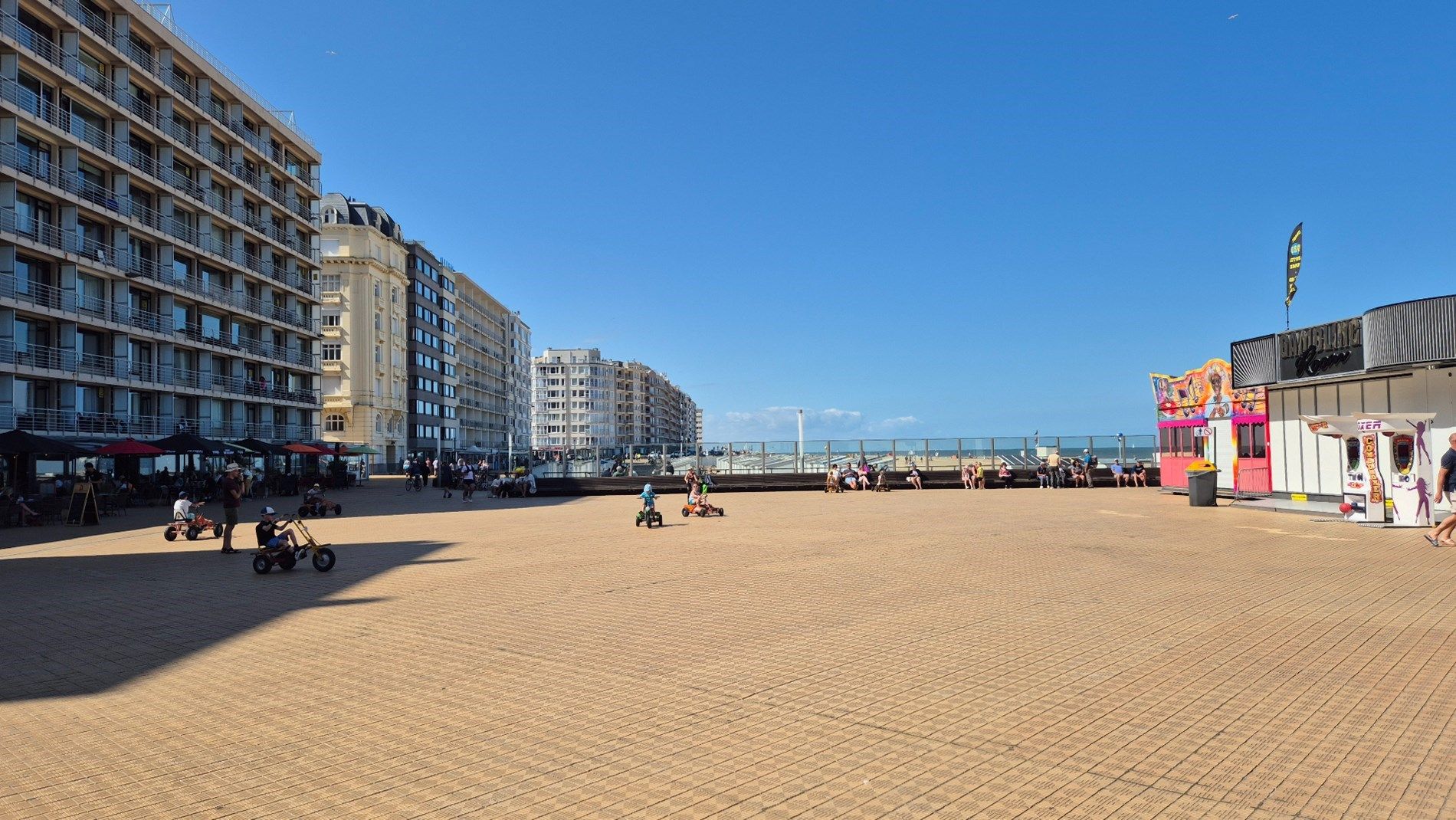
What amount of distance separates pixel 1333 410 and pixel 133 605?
27502mm

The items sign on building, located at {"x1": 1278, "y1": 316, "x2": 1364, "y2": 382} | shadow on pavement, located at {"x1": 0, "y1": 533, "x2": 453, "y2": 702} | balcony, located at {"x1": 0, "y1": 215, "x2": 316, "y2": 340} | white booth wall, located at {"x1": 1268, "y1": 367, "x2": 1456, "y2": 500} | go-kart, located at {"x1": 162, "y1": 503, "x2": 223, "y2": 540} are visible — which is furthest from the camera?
balcony, located at {"x1": 0, "y1": 215, "x2": 316, "y2": 340}

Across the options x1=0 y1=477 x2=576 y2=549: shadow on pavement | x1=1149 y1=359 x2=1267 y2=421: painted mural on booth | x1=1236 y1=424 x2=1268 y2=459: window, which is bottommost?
x1=0 y1=477 x2=576 y2=549: shadow on pavement

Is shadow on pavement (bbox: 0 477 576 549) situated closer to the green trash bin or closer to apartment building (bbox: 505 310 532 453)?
the green trash bin

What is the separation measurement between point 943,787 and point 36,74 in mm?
43385

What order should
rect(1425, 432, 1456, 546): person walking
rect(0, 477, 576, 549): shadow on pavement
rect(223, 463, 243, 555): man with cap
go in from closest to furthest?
1. rect(1425, 432, 1456, 546): person walking
2. rect(223, 463, 243, 555): man with cap
3. rect(0, 477, 576, 549): shadow on pavement

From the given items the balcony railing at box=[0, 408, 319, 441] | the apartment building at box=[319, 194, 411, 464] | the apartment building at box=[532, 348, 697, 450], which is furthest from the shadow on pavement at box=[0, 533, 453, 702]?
the apartment building at box=[532, 348, 697, 450]

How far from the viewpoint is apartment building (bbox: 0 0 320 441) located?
33.5 m

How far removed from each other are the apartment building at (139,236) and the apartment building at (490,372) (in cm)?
4400

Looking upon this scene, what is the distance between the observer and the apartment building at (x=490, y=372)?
104250 mm

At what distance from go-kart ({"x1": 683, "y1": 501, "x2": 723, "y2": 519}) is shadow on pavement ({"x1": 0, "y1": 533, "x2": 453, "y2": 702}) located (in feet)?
28.2

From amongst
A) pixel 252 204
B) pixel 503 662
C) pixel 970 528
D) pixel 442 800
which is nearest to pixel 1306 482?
pixel 970 528

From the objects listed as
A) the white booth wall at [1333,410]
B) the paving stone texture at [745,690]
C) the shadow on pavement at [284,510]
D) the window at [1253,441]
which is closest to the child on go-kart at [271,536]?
the paving stone texture at [745,690]

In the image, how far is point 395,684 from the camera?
6.51 meters

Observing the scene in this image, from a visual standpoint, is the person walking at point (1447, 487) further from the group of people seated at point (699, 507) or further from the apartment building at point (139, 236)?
the apartment building at point (139, 236)
